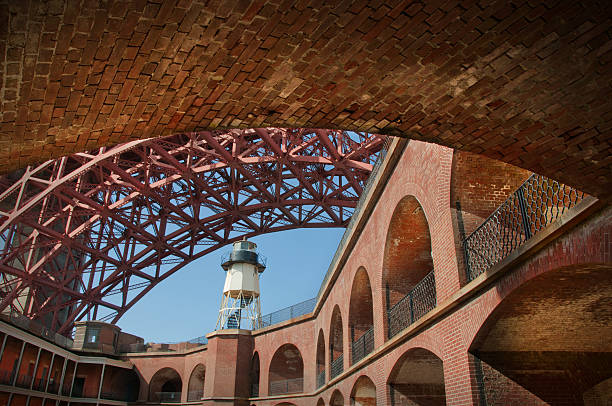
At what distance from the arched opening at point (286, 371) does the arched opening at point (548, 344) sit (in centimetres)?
1887

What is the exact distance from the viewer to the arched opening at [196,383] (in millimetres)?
31859

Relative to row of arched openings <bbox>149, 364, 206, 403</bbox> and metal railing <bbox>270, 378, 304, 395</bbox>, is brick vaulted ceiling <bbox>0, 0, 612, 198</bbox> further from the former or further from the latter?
row of arched openings <bbox>149, 364, 206, 403</bbox>

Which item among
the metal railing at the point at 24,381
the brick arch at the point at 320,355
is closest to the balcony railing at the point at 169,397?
the metal railing at the point at 24,381

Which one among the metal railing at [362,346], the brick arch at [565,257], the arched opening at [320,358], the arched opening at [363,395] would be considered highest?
the arched opening at [320,358]

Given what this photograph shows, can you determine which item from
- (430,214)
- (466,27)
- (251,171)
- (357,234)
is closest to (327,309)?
(357,234)

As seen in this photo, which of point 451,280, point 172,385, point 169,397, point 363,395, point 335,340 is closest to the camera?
point 451,280

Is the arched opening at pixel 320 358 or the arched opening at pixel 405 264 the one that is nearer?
the arched opening at pixel 405 264

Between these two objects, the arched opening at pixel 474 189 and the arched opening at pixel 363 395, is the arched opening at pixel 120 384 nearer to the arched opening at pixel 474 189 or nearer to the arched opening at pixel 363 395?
the arched opening at pixel 363 395

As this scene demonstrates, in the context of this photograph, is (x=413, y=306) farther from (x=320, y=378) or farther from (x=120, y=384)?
(x=120, y=384)

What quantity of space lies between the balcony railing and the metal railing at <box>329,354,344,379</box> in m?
16.5

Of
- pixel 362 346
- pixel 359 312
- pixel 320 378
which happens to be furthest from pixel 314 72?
pixel 320 378

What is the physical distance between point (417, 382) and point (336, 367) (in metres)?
7.58

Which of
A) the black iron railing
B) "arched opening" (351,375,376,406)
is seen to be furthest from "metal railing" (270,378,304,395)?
"arched opening" (351,375,376,406)

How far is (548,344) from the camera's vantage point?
28.2ft
